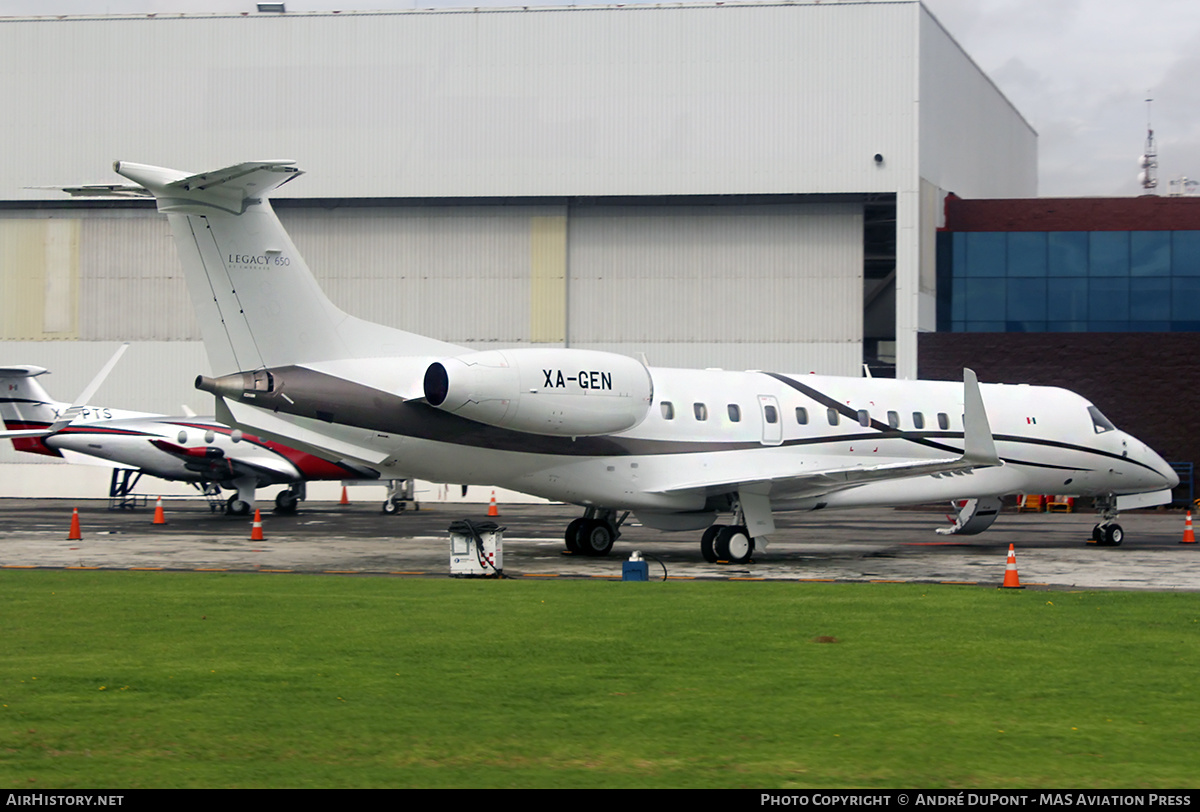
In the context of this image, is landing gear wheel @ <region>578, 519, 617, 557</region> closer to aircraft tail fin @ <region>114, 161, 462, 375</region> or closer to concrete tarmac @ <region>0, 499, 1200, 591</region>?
concrete tarmac @ <region>0, 499, 1200, 591</region>

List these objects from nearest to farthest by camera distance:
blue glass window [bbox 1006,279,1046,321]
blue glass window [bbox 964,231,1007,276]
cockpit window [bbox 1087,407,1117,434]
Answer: cockpit window [bbox 1087,407,1117,434] → blue glass window [bbox 1006,279,1046,321] → blue glass window [bbox 964,231,1007,276]

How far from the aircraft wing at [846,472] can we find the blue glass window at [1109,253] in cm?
2653

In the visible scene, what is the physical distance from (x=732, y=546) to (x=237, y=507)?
18.0m

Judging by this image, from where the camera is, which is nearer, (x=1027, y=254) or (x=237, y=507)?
(x=237, y=507)

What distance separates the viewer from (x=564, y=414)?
18875 millimetres

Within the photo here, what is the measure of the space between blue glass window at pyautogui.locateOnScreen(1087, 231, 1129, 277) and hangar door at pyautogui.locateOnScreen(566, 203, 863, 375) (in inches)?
328

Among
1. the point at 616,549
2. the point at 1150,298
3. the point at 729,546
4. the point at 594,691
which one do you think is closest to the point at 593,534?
the point at 616,549

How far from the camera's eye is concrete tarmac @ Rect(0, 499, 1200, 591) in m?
19.0

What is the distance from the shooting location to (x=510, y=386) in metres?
18.3

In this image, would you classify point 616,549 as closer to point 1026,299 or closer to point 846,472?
point 846,472

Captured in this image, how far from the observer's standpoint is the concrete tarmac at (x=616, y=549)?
19.0 m

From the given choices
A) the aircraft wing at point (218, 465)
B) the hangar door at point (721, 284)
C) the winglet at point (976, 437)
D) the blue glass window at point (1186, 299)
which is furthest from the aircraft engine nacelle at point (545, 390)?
the blue glass window at point (1186, 299)

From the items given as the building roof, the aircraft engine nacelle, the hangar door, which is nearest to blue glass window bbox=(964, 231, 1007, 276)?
the building roof

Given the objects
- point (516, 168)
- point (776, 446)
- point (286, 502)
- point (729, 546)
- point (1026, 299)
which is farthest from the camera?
point (516, 168)
